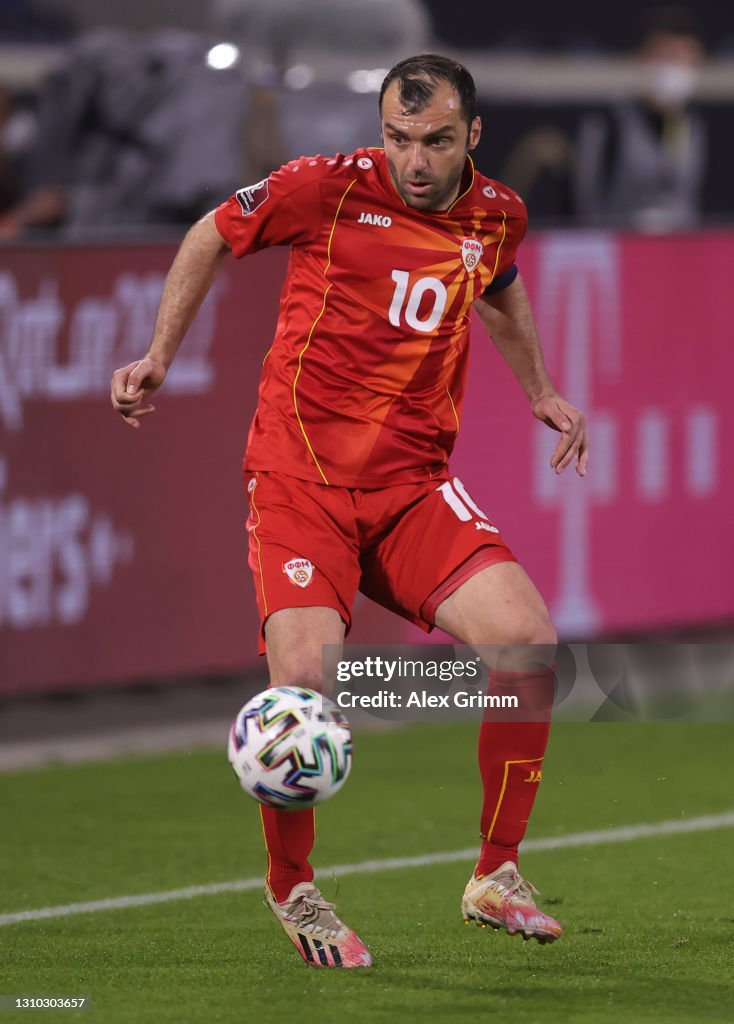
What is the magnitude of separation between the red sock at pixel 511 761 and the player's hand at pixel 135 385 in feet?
3.67

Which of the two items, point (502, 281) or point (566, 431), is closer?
point (566, 431)

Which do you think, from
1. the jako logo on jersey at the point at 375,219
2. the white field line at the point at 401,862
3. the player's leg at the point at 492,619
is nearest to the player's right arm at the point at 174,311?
the jako logo on jersey at the point at 375,219

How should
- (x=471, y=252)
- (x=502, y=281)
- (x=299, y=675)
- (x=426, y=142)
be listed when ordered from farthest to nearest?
(x=502, y=281) < (x=471, y=252) < (x=426, y=142) < (x=299, y=675)

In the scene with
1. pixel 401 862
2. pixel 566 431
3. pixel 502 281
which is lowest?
pixel 401 862

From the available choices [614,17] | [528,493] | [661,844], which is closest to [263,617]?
[661,844]

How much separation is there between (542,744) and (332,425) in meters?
0.98

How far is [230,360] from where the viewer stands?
917cm

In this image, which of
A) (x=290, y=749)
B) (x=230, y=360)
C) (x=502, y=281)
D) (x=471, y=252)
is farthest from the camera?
(x=230, y=360)

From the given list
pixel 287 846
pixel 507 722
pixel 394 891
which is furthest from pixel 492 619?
pixel 394 891

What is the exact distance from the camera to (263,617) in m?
5.31

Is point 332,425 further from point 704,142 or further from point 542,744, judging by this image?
point 704,142

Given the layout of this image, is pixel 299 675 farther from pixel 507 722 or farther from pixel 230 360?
pixel 230 360

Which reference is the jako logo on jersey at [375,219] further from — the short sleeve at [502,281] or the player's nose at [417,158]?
the short sleeve at [502,281]

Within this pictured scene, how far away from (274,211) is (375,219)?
262 mm
